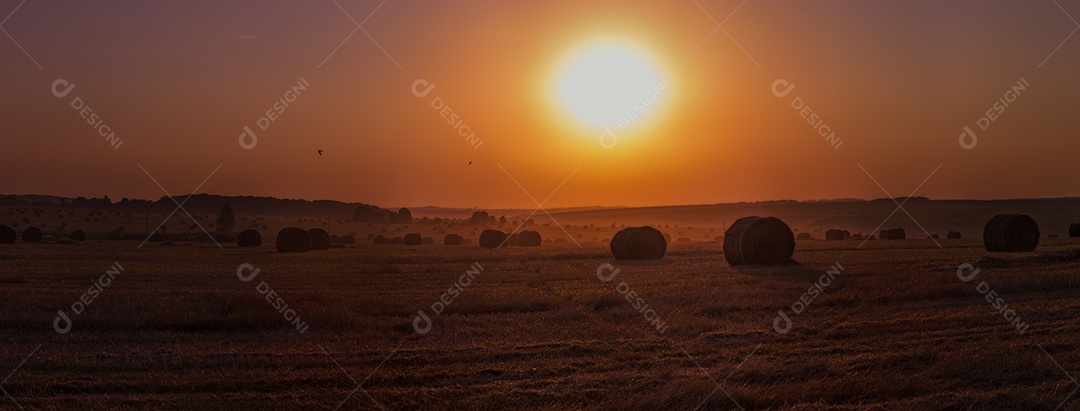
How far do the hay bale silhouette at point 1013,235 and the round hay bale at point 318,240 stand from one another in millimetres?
30034

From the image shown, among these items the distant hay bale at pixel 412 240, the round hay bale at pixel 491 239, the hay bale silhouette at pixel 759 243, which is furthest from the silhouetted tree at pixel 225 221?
the hay bale silhouette at pixel 759 243

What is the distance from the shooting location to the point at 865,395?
23.9 feet

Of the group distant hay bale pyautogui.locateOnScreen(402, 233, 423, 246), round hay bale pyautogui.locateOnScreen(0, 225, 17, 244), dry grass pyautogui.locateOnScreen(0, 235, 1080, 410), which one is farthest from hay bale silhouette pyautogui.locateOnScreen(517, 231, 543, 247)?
dry grass pyautogui.locateOnScreen(0, 235, 1080, 410)

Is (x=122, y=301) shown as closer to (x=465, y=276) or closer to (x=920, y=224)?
(x=465, y=276)

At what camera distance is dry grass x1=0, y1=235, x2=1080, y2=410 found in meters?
7.20

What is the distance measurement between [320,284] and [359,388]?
11.5m

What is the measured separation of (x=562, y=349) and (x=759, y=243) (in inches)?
692

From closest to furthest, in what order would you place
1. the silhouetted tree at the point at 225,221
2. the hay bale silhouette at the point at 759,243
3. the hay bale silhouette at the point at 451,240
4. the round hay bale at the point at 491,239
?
the hay bale silhouette at the point at 759,243 < the round hay bale at the point at 491,239 < the hay bale silhouette at the point at 451,240 < the silhouetted tree at the point at 225,221

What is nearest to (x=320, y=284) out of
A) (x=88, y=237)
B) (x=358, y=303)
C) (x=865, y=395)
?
(x=358, y=303)

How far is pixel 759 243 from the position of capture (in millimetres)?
25656

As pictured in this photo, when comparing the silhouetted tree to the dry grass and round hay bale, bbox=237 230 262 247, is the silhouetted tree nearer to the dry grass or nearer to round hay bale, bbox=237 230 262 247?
round hay bale, bbox=237 230 262 247

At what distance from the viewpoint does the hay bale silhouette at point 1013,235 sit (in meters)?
31.4

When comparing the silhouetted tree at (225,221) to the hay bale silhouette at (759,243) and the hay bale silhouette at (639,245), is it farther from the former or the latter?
the hay bale silhouette at (759,243)

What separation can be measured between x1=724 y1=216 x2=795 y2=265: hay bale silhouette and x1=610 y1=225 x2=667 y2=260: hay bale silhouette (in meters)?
4.40
